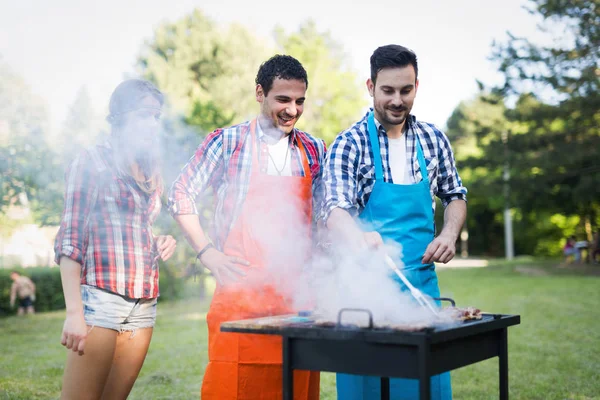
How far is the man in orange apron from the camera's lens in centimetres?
265

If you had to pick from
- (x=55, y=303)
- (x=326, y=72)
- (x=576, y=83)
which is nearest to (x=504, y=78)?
(x=576, y=83)

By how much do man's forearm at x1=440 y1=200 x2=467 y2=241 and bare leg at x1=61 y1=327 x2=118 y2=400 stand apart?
1481 millimetres

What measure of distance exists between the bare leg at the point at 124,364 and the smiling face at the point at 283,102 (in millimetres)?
1084

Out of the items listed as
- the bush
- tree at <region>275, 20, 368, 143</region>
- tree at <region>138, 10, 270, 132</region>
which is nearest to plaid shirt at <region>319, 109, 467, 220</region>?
the bush

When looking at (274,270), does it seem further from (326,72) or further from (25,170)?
(326,72)

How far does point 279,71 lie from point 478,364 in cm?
483

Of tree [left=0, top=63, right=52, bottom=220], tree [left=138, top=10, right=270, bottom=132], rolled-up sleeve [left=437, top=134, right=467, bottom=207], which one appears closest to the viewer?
rolled-up sleeve [left=437, top=134, right=467, bottom=207]

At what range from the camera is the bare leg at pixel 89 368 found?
94.3 inches

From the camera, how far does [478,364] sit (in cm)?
658

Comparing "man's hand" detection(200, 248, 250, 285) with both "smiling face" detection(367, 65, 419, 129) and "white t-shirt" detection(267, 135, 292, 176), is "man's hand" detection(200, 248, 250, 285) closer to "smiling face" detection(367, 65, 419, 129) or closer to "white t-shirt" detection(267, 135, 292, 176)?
"white t-shirt" detection(267, 135, 292, 176)

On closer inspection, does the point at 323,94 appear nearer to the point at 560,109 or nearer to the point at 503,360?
the point at 560,109

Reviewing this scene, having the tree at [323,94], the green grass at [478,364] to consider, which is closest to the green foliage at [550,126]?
the green grass at [478,364]

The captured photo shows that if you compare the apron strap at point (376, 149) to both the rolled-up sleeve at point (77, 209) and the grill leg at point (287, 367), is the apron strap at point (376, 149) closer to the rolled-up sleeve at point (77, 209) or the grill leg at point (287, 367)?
the grill leg at point (287, 367)

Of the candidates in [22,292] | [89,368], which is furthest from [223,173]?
[22,292]
